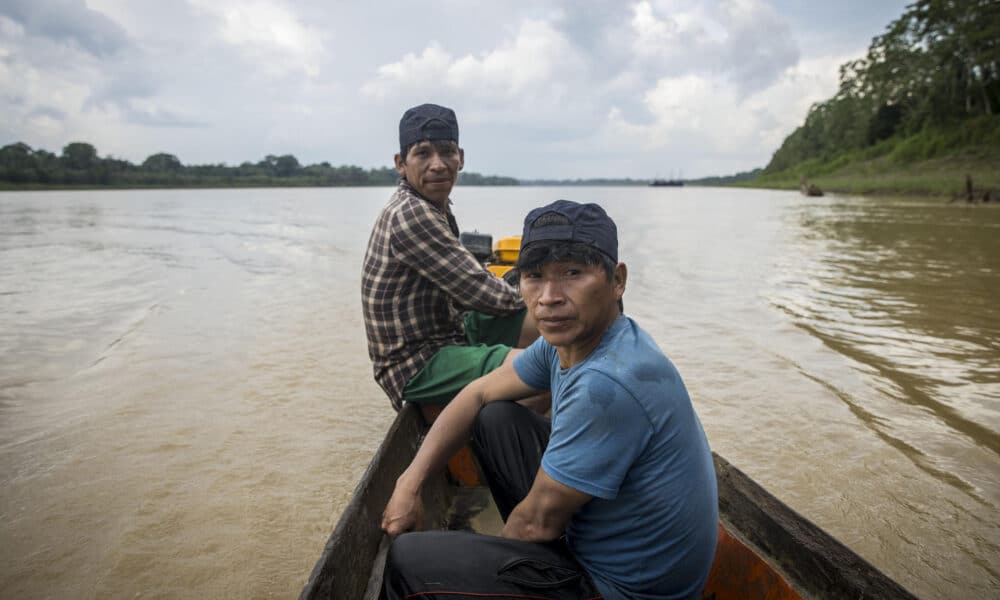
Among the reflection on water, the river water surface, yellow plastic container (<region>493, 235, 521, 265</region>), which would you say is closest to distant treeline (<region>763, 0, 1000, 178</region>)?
the reflection on water

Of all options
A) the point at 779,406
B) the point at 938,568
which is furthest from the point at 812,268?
the point at 938,568

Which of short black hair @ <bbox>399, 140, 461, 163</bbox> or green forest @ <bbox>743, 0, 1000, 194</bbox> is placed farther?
green forest @ <bbox>743, 0, 1000, 194</bbox>

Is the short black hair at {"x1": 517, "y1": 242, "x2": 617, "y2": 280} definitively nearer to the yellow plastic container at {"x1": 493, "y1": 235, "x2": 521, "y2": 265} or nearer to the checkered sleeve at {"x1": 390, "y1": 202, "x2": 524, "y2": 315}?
the checkered sleeve at {"x1": 390, "y1": 202, "x2": 524, "y2": 315}

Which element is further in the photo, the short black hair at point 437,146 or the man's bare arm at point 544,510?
the short black hair at point 437,146

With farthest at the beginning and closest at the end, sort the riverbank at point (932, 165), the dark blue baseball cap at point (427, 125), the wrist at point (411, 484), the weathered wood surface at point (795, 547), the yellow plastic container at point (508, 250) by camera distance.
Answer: the riverbank at point (932, 165) < the yellow plastic container at point (508, 250) < the dark blue baseball cap at point (427, 125) < the wrist at point (411, 484) < the weathered wood surface at point (795, 547)

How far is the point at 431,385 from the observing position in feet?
10.3

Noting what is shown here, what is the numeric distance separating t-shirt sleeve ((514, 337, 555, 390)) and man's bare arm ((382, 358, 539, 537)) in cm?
4

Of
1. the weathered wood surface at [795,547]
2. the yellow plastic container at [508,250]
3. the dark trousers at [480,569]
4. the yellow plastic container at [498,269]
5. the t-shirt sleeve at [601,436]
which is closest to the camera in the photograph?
the t-shirt sleeve at [601,436]

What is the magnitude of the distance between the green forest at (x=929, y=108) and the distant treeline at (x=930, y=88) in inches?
2.9

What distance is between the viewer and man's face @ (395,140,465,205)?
10.8ft

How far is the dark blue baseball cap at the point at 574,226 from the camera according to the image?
1704 mm

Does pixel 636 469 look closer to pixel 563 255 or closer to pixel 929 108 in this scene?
pixel 563 255

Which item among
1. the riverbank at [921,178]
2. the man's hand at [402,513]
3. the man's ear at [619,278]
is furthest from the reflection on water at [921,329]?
the riverbank at [921,178]

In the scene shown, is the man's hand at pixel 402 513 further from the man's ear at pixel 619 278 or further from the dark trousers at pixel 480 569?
the man's ear at pixel 619 278
